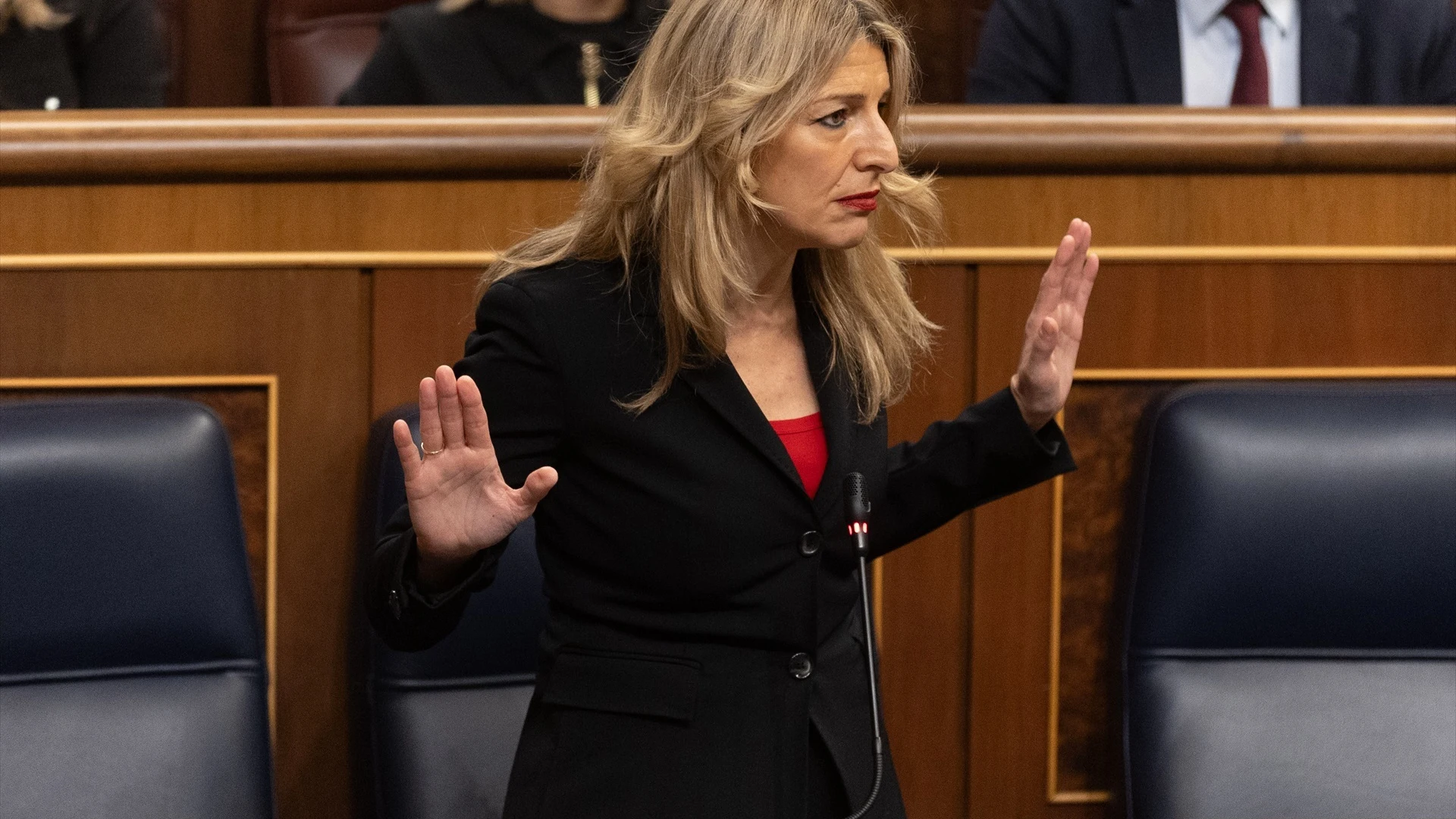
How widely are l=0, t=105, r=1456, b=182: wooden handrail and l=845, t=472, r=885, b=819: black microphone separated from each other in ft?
1.32

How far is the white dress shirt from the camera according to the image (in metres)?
1.63

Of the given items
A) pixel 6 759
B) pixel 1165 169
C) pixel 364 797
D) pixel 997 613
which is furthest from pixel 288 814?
pixel 1165 169

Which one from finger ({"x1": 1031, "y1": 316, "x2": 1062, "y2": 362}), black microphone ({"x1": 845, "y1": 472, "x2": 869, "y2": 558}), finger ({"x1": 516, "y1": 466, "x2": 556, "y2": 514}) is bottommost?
black microphone ({"x1": 845, "y1": 472, "x2": 869, "y2": 558})

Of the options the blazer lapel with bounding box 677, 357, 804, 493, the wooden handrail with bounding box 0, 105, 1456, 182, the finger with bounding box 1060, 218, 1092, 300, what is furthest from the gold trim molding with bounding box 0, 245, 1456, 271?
the blazer lapel with bounding box 677, 357, 804, 493

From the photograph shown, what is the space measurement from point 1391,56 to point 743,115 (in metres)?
0.98

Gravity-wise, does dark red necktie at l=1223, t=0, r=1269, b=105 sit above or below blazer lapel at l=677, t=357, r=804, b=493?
above

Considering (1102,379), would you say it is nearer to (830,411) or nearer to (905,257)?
(905,257)

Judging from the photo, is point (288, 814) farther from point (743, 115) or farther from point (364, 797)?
point (743, 115)

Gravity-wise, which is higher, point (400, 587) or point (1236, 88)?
point (1236, 88)

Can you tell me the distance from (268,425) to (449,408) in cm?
49

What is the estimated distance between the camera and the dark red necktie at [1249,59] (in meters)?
1.62

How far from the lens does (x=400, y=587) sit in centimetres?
93

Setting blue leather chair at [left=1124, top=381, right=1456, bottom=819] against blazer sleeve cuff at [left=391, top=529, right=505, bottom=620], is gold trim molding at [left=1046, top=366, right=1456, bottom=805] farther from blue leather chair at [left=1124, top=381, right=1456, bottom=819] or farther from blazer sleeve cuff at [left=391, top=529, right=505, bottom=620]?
blazer sleeve cuff at [left=391, top=529, right=505, bottom=620]

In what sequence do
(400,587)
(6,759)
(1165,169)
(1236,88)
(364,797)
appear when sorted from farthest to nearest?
(1236,88)
(1165,169)
(364,797)
(6,759)
(400,587)
